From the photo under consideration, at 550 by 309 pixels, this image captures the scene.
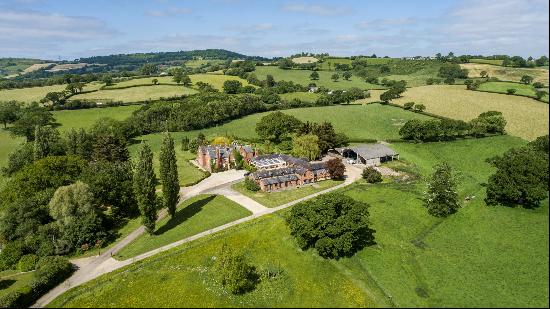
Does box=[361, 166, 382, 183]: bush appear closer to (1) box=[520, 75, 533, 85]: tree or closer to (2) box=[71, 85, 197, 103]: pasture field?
(1) box=[520, 75, 533, 85]: tree

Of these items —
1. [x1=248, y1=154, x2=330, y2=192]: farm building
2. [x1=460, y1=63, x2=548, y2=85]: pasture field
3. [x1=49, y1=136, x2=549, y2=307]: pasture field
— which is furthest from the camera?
[x1=460, y1=63, x2=548, y2=85]: pasture field

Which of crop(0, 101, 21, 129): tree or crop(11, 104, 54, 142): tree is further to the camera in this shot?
crop(0, 101, 21, 129): tree

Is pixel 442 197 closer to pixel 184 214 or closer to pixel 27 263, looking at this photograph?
pixel 184 214

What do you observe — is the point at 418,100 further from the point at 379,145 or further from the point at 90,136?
the point at 90,136

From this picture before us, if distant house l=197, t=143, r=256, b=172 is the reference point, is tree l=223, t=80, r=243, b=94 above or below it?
above

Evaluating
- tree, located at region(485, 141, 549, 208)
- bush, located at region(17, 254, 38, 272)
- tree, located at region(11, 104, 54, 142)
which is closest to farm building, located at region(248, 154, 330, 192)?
tree, located at region(485, 141, 549, 208)

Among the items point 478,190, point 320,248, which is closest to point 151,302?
point 320,248

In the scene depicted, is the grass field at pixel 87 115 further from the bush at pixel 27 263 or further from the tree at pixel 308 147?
the bush at pixel 27 263
